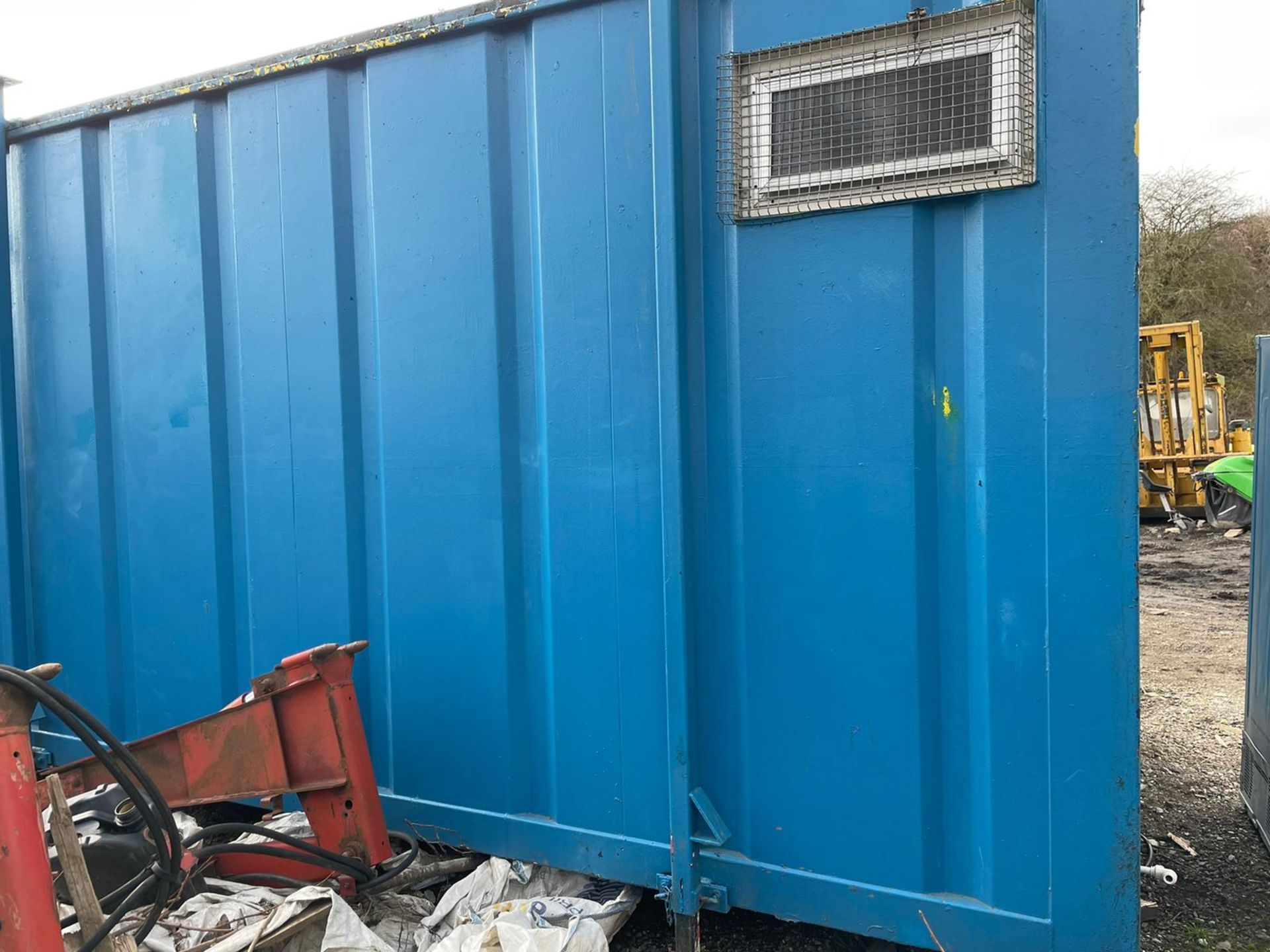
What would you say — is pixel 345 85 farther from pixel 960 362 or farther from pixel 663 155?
pixel 960 362

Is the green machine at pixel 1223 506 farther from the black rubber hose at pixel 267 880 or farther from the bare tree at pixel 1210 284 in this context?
the black rubber hose at pixel 267 880

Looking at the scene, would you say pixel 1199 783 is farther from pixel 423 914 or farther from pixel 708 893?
pixel 423 914

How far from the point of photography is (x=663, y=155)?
237 cm

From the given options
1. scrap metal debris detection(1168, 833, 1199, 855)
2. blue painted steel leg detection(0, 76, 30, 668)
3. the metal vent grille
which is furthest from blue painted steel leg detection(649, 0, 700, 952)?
blue painted steel leg detection(0, 76, 30, 668)

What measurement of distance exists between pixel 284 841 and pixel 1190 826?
2974 mm

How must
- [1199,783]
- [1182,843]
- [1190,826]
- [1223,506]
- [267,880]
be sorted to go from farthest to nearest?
[1223,506]
[1199,783]
[1190,826]
[1182,843]
[267,880]

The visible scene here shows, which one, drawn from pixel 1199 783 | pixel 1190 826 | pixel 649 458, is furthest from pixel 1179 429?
pixel 649 458

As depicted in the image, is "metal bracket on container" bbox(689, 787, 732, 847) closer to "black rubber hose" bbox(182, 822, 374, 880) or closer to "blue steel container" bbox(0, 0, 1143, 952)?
"blue steel container" bbox(0, 0, 1143, 952)

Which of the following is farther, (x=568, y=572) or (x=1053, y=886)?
(x=568, y=572)

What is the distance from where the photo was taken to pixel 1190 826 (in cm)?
331

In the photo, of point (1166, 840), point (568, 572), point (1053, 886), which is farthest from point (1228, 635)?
point (568, 572)

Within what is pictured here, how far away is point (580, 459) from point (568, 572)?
31 centimetres

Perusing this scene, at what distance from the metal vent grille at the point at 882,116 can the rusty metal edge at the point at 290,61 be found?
582 millimetres

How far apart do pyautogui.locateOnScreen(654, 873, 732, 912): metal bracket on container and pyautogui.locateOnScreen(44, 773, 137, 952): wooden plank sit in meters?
1.22
